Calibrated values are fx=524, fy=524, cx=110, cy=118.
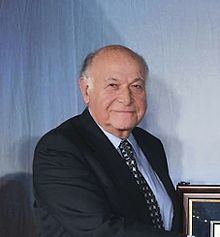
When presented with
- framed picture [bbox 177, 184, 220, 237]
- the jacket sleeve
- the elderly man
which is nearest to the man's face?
the elderly man

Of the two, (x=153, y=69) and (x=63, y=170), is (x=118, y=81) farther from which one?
(x=153, y=69)

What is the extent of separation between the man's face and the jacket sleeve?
124 mm

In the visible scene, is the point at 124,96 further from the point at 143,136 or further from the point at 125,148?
the point at 143,136

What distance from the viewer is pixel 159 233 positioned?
3.46ft

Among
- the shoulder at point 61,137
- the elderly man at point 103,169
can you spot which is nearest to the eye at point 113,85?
the elderly man at point 103,169

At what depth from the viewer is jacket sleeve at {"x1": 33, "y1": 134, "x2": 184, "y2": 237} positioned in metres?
1.04

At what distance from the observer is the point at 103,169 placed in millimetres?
1126

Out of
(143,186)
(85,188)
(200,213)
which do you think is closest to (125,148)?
(143,186)

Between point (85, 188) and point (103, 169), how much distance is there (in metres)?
0.08

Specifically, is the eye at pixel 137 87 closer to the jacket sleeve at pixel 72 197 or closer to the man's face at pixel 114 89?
the man's face at pixel 114 89

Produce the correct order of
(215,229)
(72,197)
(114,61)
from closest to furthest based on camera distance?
(72,197) → (114,61) → (215,229)

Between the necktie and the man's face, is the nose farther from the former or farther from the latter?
the necktie

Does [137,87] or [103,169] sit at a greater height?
[137,87]

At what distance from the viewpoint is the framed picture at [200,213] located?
1.37 m
